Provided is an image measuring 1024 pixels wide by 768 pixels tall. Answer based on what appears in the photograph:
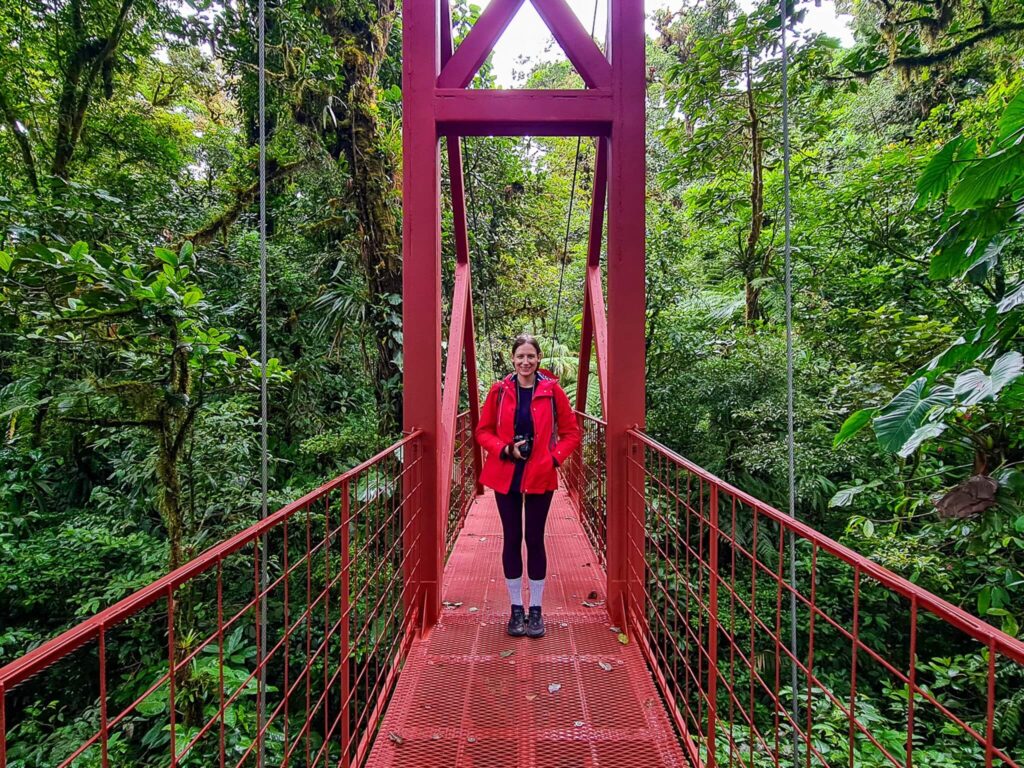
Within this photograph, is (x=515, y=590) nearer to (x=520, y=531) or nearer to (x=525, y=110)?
(x=520, y=531)

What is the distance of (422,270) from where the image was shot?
2.47 metres

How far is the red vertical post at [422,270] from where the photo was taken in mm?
2457

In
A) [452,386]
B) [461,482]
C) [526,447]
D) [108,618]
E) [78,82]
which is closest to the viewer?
Result: [108,618]

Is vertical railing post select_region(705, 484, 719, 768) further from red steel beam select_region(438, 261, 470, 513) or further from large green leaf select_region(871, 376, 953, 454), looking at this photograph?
red steel beam select_region(438, 261, 470, 513)

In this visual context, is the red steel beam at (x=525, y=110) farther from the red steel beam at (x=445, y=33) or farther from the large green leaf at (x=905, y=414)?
the large green leaf at (x=905, y=414)

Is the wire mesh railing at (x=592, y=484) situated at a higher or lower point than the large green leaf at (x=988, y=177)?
lower

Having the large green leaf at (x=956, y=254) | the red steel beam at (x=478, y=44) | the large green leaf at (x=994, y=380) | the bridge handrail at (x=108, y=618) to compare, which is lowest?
the bridge handrail at (x=108, y=618)

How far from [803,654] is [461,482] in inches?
148

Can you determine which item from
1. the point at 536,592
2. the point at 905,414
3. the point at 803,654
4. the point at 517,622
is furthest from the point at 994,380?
the point at 803,654

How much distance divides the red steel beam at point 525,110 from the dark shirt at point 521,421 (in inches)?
46.0

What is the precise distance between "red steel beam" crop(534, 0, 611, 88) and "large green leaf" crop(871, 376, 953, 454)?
1.84 m

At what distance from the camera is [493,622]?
8.23 ft

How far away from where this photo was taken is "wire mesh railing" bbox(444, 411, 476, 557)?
390cm

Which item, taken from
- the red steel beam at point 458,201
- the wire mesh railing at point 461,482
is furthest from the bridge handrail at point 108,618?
the wire mesh railing at point 461,482
